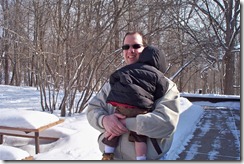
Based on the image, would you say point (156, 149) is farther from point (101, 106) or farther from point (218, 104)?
point (218, 104)

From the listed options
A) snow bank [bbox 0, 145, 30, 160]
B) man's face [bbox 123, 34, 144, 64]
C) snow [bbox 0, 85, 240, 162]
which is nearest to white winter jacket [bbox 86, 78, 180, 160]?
man's face [bbox 123, 34, 144, 64]

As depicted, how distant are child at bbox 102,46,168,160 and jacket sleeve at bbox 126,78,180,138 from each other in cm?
3

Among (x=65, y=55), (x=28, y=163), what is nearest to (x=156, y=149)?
(x=28, y=163)

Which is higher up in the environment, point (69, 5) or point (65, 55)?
point (69, 5)

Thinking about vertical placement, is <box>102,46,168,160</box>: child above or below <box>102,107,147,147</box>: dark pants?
above

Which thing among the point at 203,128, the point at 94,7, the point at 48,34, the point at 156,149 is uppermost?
the point at 94,7

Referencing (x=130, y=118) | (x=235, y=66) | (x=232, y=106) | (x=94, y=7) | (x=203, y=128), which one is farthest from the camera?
(x=235, y=66)

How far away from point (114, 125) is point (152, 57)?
275 millimetres

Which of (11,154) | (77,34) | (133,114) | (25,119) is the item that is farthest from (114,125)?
(77,34)

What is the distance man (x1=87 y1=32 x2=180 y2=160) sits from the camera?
1020mm

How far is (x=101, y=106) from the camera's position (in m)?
1.15

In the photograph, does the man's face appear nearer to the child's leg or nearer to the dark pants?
the dark pants

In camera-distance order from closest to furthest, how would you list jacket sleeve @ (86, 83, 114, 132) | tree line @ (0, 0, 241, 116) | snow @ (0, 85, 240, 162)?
jacket sleeve @ (86, 83, 114, 132) → snow @ (0, 85, 240, 162) → tree line @ (0, 0, 241, 116)

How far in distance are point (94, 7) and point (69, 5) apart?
Result: 39 cm
